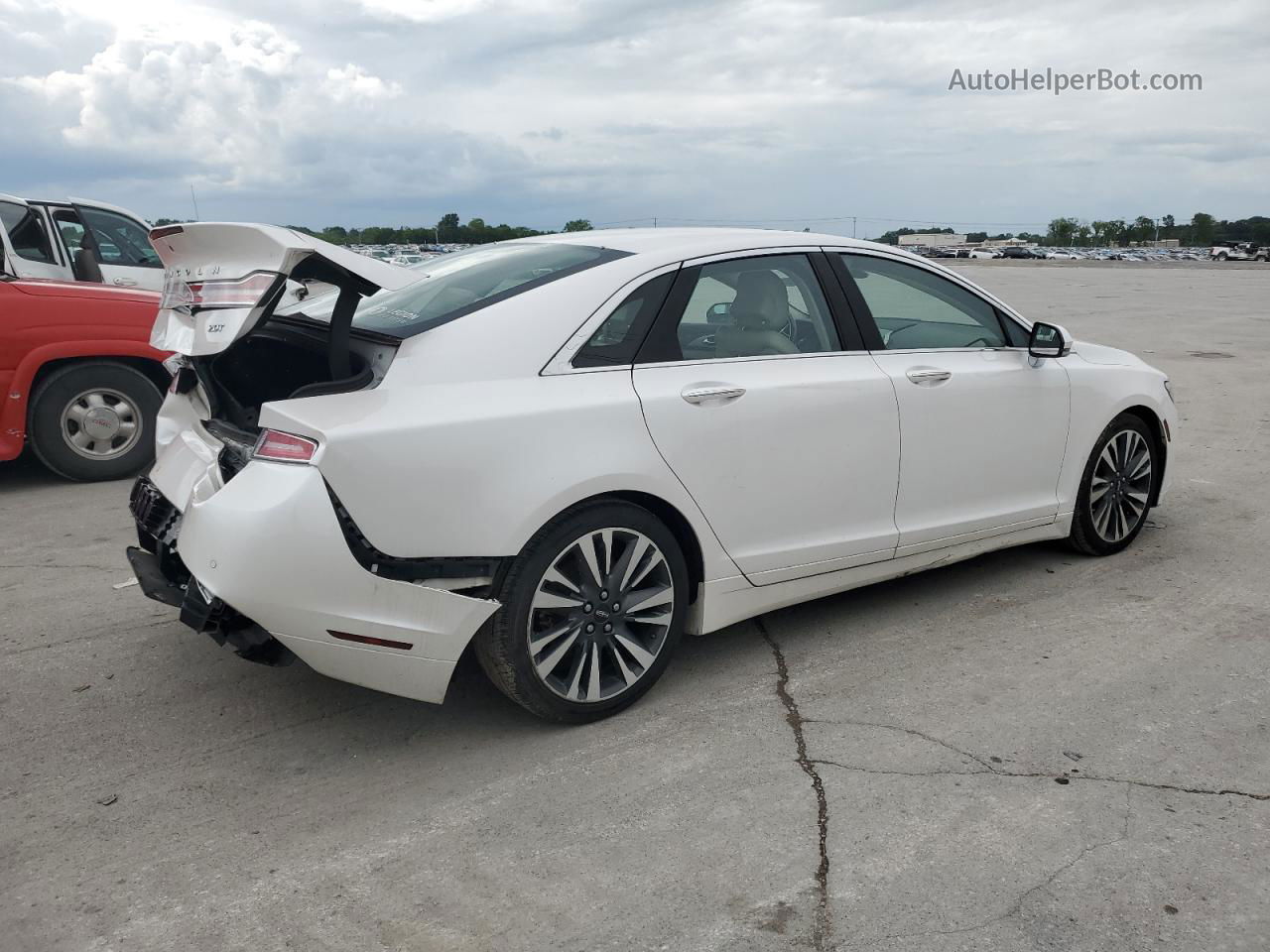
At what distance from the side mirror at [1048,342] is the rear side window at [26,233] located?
23.8 ft

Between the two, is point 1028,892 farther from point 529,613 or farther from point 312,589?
point 312,589

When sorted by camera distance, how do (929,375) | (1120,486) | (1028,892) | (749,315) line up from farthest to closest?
(1120,486) → (929,375) → (749,315) → (1028,892)

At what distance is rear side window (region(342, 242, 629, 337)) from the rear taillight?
41cm

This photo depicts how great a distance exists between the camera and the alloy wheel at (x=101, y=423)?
7.13 meters

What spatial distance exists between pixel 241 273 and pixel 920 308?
279 centimetres

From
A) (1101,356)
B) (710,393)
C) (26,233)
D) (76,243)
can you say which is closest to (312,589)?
(710,393)

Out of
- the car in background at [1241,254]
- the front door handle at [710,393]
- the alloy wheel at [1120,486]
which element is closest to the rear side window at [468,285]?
the front door handle at [710,393]

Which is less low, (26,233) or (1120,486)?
(26,233)

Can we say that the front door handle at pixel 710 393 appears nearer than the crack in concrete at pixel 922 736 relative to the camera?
No

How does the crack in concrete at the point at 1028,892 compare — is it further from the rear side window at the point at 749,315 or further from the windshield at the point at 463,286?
the windshield at the point at 463,286

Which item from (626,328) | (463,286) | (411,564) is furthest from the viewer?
(463,286)

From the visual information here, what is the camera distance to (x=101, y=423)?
722 centimetres

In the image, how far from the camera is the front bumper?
3.09m

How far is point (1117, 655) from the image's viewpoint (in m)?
4.29
